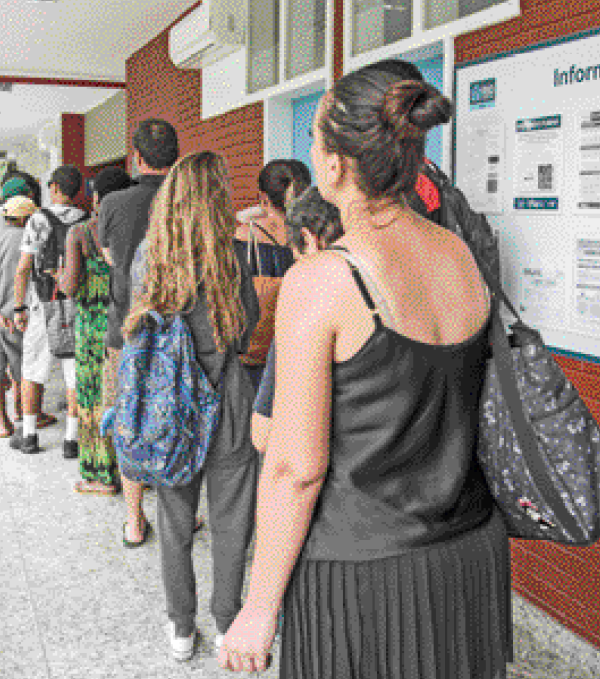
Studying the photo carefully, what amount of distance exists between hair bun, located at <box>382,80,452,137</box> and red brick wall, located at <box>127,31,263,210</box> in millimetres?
4183

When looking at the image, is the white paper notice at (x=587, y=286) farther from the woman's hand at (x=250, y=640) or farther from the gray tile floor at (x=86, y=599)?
the woman's hand at (x=250, y=640)

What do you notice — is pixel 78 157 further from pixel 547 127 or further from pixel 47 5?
pixel 547 127

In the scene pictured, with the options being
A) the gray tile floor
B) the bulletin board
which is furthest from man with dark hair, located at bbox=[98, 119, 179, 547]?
the bulletin board

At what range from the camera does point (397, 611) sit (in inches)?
47.4

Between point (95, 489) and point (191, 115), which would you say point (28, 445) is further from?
point (191, 115)

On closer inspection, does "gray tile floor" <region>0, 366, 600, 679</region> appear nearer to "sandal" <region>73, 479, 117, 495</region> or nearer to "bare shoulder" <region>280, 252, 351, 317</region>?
"sandal" <region>73, 479, 117, 495</region>

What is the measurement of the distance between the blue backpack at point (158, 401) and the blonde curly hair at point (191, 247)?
72 millimetres

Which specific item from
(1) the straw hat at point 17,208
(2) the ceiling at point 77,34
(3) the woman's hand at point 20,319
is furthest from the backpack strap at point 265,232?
(2) the ceiling at point 77,34

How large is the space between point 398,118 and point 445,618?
754 millimetres

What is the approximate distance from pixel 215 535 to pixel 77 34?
6.33 m

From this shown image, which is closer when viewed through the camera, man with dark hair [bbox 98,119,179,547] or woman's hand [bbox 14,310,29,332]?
man with dark hair [bbox 98,119,179,547]

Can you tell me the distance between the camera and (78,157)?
14734 mm

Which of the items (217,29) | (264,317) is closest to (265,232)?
(264,317)

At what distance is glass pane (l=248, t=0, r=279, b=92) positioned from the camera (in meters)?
5.04
